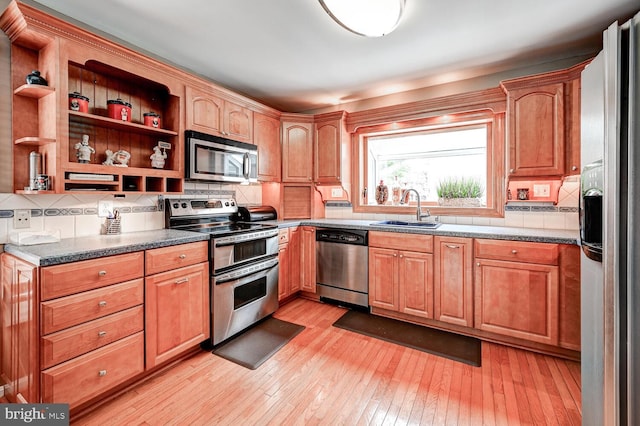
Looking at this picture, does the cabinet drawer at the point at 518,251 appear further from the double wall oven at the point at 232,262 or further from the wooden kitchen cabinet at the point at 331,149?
the double wall oven at the point at 232,262

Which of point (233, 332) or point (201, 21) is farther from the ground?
point (201, 21)

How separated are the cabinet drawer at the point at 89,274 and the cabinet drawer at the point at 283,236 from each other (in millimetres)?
1423

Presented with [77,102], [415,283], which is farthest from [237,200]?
[415,283]

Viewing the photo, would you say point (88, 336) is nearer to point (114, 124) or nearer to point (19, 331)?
point (19, 331)

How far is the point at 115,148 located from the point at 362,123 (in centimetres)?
252

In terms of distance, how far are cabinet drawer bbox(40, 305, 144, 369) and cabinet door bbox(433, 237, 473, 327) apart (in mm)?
2349

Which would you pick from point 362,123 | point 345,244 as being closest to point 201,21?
point 362,123

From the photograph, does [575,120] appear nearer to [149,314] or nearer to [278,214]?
[278,214]

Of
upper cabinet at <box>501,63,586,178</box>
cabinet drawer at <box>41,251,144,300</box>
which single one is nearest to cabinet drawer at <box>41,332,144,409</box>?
cabinet drawer at <box>41,251,144,300</box>

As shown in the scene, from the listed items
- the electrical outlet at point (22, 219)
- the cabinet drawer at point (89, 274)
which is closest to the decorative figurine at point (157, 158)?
the electrical outlet at point (22, 219)

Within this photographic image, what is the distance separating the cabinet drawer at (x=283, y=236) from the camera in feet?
10.1

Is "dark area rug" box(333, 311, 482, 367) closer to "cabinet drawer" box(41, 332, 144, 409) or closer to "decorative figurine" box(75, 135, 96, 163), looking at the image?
"cabinet drawer" box(41, 332, 144, 409)

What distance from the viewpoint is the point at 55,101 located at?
1764 millimetres

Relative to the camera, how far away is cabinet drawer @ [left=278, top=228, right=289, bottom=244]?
3.07 metres
